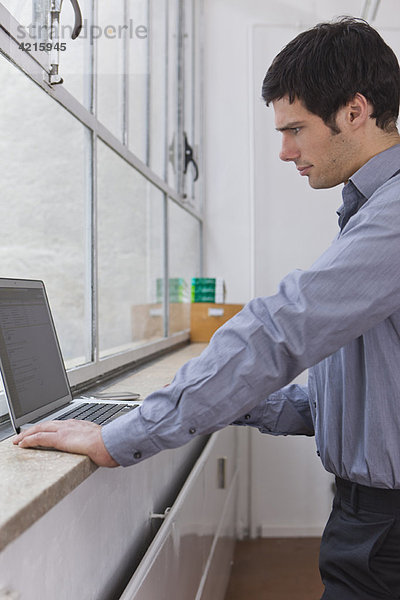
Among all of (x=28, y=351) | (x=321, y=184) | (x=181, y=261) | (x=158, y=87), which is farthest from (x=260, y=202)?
(x=28, y=351)

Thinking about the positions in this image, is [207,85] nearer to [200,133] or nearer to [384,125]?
[200,133]

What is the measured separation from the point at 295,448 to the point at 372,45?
293 cm

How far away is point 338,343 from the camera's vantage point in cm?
98

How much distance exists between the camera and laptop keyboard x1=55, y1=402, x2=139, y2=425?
4.15 feet

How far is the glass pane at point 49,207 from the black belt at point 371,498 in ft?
3.11

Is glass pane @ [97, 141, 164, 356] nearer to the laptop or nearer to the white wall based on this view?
the laptop

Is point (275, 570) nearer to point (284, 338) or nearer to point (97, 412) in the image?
point (97, 412)

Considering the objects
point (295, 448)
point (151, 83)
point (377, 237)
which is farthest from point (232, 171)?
point (377, 237)

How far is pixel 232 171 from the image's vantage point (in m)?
3.95

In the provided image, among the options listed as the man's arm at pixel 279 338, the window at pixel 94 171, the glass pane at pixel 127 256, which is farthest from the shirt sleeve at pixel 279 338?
the glass pane at pixel 127 256

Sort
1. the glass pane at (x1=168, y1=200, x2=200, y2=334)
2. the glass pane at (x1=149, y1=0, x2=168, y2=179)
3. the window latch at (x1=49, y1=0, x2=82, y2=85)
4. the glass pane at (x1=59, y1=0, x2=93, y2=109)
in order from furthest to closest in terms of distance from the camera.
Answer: the glass pane at (x1=168, y1=200, x2=200, y2=334) < the glass pane at (x1=149, y1=0, x2=168, y2=179) < the glass pane at (x1=59, y1=0, x2=93, y2=109) < the window latch at (x1=49, y1=0, x2=82, y2=85)

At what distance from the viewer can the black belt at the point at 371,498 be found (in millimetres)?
1129

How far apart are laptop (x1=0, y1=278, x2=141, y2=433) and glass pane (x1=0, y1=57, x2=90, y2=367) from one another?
0.47 m

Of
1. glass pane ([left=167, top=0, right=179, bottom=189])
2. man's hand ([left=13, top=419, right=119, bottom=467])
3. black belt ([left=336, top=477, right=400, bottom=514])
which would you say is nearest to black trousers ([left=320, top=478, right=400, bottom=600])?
black belt ([left=336, top=477, right=400, bottom=514])
